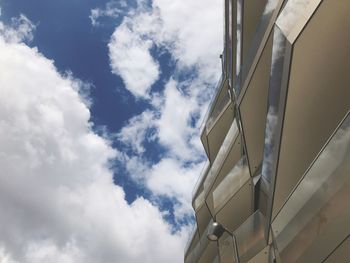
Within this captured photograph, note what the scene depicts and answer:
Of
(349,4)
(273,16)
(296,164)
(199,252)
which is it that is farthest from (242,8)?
(199,252)

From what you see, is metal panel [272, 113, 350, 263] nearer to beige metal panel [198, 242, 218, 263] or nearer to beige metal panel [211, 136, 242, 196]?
beige metal panel [211, 136, 242, 196]

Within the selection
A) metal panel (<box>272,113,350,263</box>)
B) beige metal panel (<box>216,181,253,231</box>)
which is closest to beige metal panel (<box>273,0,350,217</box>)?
metal panel (<box>272,113,350,263</box>)

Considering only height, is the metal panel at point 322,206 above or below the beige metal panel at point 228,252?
below

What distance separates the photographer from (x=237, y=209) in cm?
1708

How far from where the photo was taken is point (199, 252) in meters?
25.5

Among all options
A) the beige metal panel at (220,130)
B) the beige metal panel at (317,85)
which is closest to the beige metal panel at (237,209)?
the beige metal panel at (220,130)

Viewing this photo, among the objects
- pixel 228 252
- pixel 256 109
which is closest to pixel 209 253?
pixel 228 252

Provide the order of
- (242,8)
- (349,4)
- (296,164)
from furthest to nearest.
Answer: (242,8) → (296,164) → (349,4)

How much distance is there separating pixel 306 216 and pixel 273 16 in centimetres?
525

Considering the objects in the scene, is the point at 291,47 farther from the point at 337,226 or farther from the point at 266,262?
the point at 266,262

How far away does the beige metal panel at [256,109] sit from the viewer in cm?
1196

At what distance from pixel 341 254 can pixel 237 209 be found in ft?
37.1

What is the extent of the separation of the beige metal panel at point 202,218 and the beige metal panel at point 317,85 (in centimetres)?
1639

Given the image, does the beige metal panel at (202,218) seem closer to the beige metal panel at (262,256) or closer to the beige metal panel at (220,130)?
the beige metal panel at (220,130)
